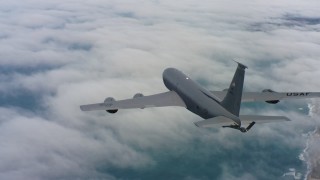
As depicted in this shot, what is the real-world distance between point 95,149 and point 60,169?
16.4m

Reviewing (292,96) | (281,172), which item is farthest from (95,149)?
(292,96)

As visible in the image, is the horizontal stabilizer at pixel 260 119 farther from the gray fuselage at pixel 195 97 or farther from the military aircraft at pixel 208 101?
the gray fuselage at pixel 195 97

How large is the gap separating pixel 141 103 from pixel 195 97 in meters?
10.5

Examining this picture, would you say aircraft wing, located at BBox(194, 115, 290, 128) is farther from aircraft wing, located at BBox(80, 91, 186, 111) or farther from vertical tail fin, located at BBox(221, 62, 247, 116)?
aircraft wing, located at BBox(80, 91, 186, 111)

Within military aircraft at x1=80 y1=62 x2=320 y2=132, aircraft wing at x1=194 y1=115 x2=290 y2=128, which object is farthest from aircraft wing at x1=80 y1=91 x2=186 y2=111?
aircraft wing at x1=194 y1=115 x2=290 y2=128

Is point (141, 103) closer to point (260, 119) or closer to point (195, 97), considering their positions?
point (195, 97)

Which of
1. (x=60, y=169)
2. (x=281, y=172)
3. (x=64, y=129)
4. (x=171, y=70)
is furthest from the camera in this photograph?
(x=64, y=129)

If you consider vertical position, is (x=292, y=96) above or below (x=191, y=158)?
above

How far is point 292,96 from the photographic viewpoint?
267 feet

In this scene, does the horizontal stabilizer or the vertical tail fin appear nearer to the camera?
the horizontal stabilizer

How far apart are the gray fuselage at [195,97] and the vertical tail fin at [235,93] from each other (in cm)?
90

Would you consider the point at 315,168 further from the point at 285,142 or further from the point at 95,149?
the point at 95,149

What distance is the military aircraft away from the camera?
64750 mm

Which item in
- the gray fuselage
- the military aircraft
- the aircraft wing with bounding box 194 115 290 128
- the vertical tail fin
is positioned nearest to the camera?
the vertical tail fin
